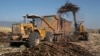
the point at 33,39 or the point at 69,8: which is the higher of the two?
the point at 69,8

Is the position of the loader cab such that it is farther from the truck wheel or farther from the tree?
the tree

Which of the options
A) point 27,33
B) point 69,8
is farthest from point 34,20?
point 69,8

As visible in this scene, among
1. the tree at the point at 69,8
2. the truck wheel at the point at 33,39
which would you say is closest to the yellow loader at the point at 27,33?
the truck wheel at the point at 33,39

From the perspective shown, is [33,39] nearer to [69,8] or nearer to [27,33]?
[27,33]

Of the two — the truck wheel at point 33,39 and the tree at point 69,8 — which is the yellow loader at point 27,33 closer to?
the truck wheel at point 33,39

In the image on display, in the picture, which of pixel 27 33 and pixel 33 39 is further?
pixel 27 33

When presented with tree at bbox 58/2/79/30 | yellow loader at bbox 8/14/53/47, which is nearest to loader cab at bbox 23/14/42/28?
yellow loader at bbox 8/14/53/47

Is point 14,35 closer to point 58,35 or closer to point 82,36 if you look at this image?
point 58,35

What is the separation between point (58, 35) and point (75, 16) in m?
5.48

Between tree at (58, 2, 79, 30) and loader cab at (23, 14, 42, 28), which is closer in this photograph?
loader cab at (23, 14, 42, 28)

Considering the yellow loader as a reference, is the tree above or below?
above

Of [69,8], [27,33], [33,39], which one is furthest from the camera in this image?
A: [69,8]

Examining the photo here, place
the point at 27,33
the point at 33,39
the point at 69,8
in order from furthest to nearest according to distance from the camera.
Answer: the point at 69,8 → the point at 27,33 → the point at 33,39

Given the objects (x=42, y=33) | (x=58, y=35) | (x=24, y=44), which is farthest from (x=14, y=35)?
(x=58, y=35)
